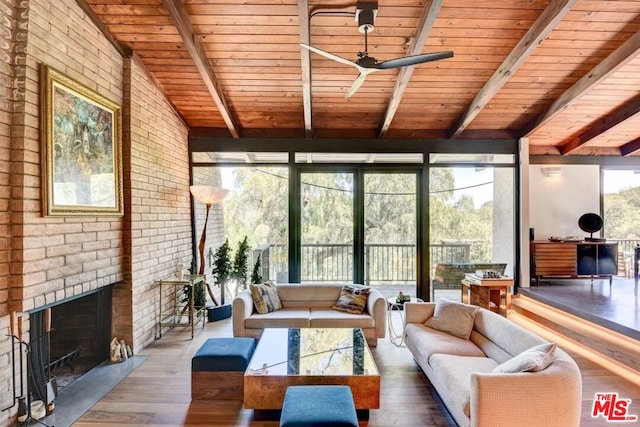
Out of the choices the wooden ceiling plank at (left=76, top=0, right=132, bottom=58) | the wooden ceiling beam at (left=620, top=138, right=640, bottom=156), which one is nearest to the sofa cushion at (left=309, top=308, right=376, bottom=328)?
the wooden ceiling plank at (left=76, top=0, right=132, bottom=58)

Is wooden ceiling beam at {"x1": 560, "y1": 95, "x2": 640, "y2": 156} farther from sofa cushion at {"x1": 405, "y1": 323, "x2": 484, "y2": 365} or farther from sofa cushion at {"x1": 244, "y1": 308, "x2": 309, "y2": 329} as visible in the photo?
sofa cushion at {"x1": 244, "y1": 308, "x2": 309, "y2": 329}

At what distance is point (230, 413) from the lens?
8.80ft

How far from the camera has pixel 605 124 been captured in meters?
5.17

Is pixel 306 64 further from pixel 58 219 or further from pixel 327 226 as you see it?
pixel 58 219

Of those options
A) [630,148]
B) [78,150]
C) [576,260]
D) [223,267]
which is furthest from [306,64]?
[630,148]

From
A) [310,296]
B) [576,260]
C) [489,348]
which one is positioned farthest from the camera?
[576,260]

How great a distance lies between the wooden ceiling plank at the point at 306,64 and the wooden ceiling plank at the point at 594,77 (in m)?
3.32

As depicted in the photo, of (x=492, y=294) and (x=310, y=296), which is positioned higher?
(x=310, y=296)

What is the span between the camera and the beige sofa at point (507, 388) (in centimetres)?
198

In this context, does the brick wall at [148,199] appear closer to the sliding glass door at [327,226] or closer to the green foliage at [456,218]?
the sliding glass door at [327,226]

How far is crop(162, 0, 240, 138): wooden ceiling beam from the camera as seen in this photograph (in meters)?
3.23

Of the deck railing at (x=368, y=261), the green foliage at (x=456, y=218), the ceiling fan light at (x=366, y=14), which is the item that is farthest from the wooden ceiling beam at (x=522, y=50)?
the deck railing at (x=368, y=261)

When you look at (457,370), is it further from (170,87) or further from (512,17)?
(170,87)

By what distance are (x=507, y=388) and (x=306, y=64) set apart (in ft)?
11.6
